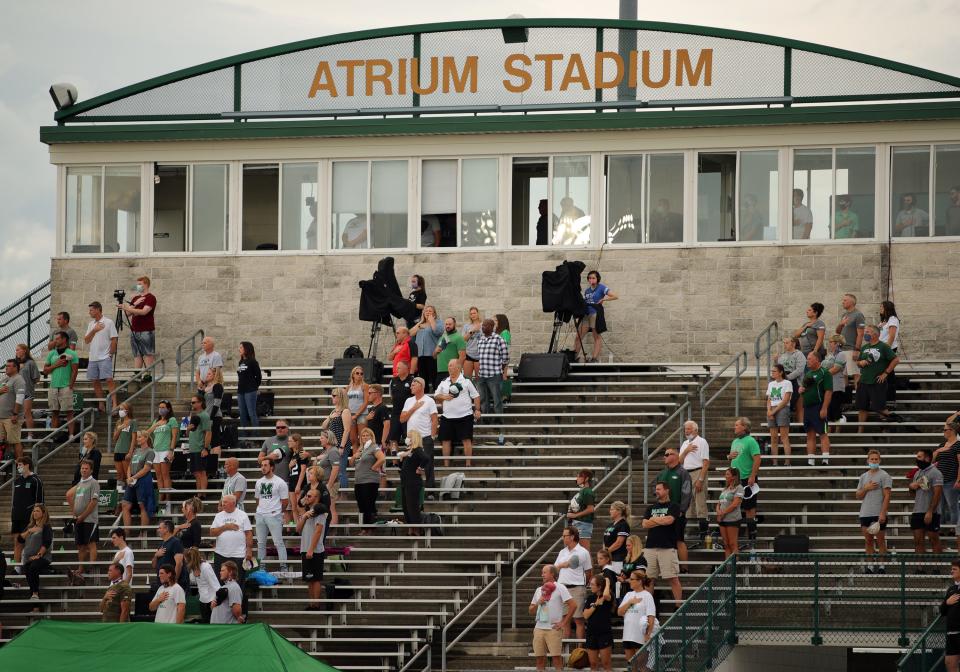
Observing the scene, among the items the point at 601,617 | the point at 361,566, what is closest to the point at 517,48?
the point at 361,566

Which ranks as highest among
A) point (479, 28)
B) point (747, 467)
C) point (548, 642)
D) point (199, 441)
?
point (479, 28)

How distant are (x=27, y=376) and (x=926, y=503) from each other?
14067mm

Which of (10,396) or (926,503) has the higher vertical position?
(10,396)

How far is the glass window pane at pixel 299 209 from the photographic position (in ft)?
105

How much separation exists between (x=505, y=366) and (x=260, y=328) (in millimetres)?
5746

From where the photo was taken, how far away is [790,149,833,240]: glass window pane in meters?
30.4

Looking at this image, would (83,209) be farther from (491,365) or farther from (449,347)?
(491,365)

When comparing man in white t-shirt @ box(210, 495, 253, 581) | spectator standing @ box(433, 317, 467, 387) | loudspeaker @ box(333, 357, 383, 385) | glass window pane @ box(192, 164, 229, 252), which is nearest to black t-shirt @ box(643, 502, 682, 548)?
man in white t-shirt @ box(210, 495, 253, 581)

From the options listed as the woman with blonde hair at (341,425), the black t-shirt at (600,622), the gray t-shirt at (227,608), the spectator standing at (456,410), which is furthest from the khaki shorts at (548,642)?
the woman with blonde hair at (341,425)

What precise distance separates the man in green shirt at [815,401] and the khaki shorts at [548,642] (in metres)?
5.88

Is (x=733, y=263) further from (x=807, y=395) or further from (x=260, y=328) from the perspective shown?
(x=260, y=328)

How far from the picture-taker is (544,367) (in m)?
29.0

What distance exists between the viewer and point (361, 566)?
24.4 meters

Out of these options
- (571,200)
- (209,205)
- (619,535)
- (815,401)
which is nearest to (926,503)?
(815,401)
